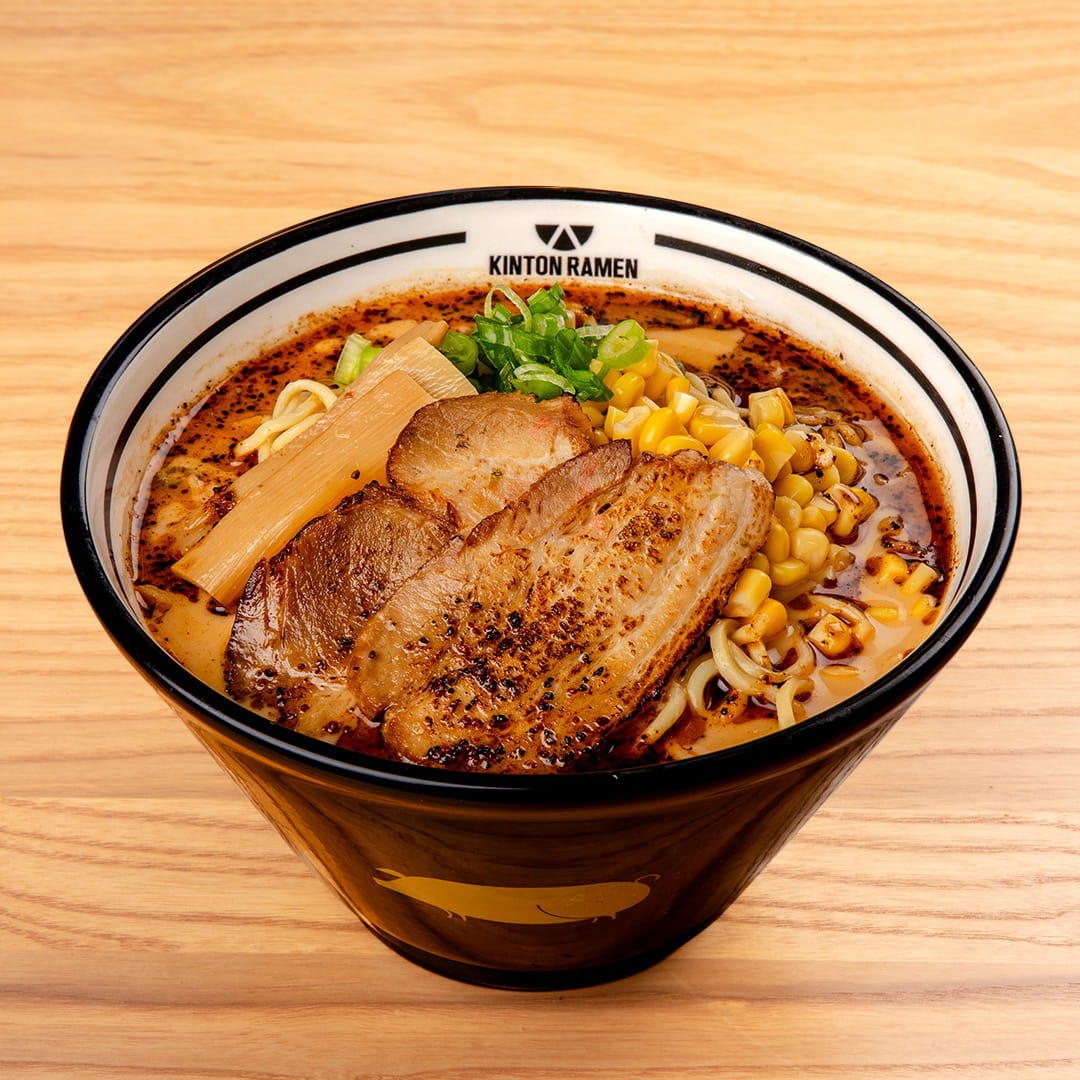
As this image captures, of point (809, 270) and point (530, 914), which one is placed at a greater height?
point (809, 270)

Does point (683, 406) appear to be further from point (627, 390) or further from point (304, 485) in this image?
point (304, 485)

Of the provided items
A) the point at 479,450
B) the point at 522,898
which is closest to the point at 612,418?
the point at 479,450

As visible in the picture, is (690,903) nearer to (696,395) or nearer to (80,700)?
(696,395)

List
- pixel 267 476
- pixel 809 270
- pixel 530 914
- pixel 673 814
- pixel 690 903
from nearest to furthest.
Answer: pixel 673 814, pixel 530 914, pixel 690 903, pixel 267 476, pixel 809 270

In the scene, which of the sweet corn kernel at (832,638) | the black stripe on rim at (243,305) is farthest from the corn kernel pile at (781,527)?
the black stripe on rim at (243,305)

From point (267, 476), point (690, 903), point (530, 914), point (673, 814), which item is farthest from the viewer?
point (267, 476)

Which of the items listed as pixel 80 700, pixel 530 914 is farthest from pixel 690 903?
pixel 80 700

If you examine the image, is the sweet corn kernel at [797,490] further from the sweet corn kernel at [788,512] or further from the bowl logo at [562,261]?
the bowl logo at [562,261]
